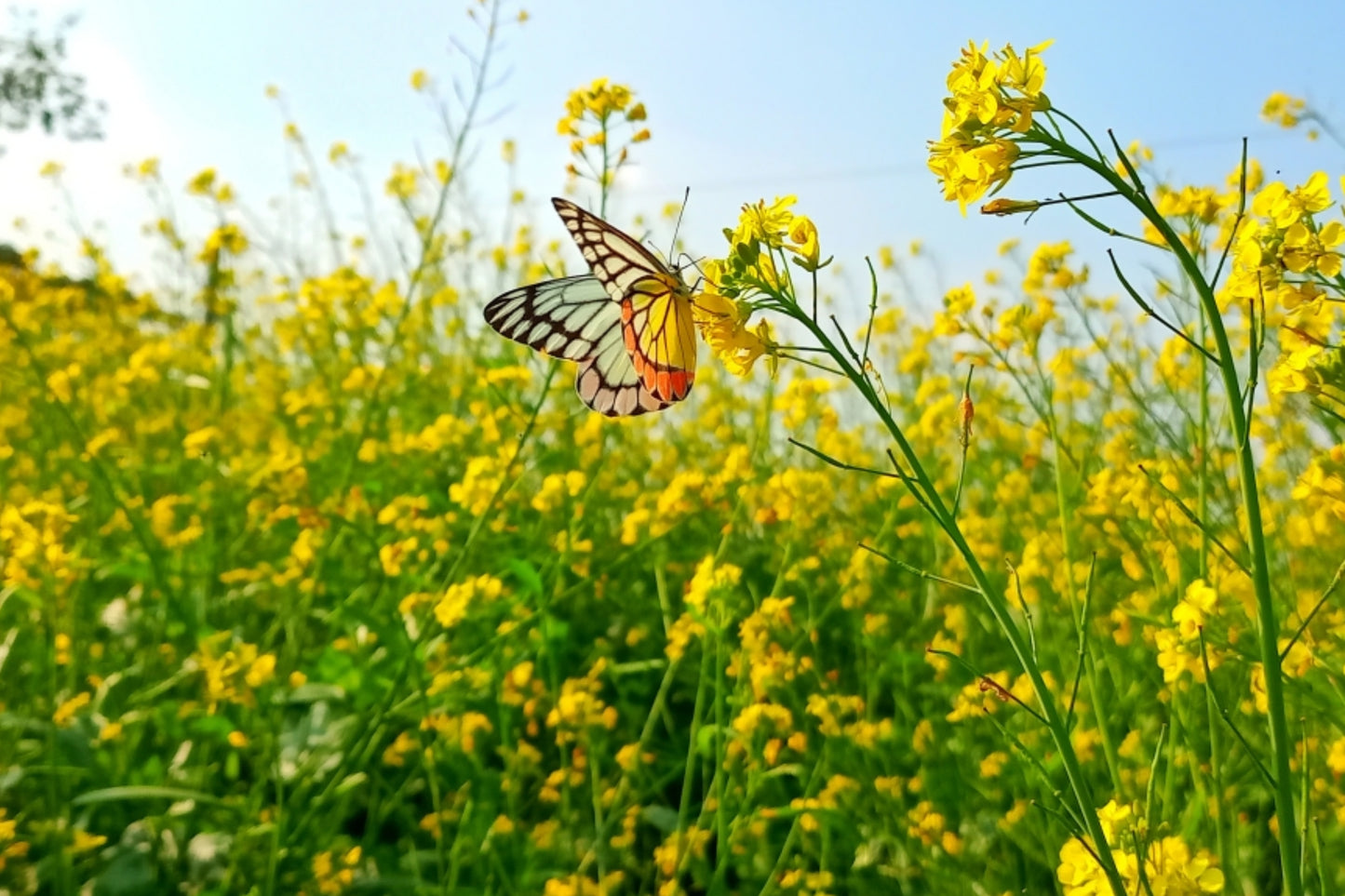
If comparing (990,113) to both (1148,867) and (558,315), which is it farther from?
(558,315)

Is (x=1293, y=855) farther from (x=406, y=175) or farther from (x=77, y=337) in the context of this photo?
(x=77, y=337)


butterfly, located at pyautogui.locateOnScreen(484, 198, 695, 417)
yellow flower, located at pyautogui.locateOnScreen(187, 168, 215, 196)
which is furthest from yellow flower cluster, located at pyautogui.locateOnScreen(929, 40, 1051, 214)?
yellow flower, located at pyautogui.locateOnScreen(187, 168, 215, 196)

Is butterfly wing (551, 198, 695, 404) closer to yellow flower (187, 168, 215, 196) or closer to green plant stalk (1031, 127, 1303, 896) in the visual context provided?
green plant stalk (1031, 127, 1303, 896)

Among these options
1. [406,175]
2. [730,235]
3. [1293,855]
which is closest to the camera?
[1293,855]

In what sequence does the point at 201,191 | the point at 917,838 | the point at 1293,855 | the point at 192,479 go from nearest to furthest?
the point at 1293,855
the point at 917,838
the point at 192,479
the point at 201,191

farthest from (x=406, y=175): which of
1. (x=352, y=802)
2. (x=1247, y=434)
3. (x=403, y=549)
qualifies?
(x=1247, y=434)

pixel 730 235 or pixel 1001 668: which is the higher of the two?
pixel 730 235

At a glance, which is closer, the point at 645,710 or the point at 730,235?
the point at 730,235
